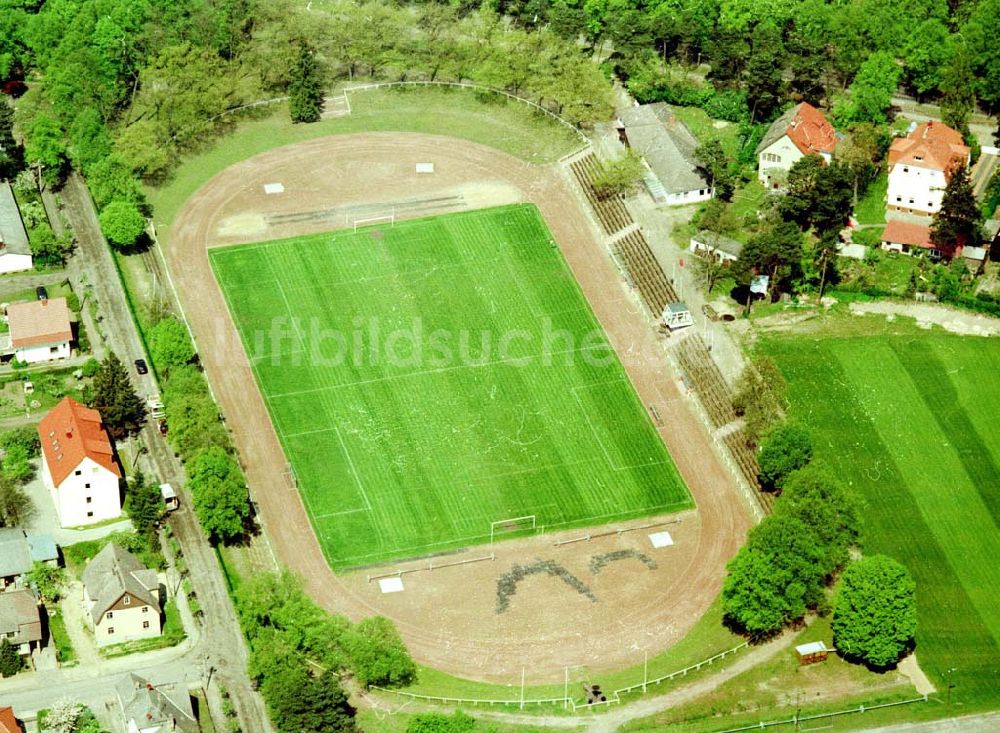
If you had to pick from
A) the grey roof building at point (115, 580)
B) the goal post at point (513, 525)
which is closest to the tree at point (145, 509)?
the grey roof building at point (115, 580)

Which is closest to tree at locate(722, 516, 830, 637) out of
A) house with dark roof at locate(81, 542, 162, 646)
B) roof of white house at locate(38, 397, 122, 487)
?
house with dark roof at locate(81, 542, 162, 646)

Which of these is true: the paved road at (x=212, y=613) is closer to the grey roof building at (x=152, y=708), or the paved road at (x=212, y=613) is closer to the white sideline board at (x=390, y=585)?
the grey roof building at (x=152, y=708)

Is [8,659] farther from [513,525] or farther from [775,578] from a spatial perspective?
[775,578]

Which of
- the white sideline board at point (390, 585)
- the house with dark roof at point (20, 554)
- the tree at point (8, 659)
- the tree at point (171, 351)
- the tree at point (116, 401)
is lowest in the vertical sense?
the white sideline board at point (390, 585)

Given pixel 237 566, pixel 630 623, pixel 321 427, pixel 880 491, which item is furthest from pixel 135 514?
pixel 880 491

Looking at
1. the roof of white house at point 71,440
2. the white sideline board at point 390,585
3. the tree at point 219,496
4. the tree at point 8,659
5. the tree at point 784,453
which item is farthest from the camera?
the tree at point 784,453

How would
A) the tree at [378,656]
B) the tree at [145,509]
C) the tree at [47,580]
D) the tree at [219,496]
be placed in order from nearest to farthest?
the tree at [378,656] < the tree at [47,580] < the tree at [219,496] < the tree at [145,509]

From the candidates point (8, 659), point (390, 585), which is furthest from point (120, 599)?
point (390, 585)

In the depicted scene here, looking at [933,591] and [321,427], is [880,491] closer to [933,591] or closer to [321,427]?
→ [933,591]
